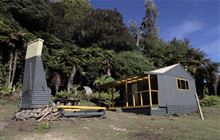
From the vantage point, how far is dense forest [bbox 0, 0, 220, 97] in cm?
2181

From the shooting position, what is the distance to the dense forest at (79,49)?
71.6ft

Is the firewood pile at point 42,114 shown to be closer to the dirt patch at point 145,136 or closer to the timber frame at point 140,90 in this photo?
the dirt patch at point 145,136

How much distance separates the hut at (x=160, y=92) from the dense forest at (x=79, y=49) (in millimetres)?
6669

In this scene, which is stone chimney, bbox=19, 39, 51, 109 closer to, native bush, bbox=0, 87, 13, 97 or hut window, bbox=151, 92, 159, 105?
native bush, bbox=0, 87, 13, 97

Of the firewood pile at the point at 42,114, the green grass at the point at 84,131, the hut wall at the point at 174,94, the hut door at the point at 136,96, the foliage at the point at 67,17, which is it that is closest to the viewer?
the green grass at the point at 84,131

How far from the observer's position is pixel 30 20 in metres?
28.5

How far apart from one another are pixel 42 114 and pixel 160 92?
350 inches

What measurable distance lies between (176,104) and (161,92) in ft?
5.31

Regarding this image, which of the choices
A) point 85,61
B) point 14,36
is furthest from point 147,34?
point 14,36

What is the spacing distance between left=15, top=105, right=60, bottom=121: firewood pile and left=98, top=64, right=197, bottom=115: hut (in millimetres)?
7228

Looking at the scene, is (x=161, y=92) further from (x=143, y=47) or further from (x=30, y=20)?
(x=143, y=47)

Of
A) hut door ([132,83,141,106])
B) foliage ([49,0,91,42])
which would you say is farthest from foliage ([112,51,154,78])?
hut door ([132,83,141,106])

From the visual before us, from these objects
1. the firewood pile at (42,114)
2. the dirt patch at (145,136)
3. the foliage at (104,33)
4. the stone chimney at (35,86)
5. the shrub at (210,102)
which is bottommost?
the dirt patch at (145,136)

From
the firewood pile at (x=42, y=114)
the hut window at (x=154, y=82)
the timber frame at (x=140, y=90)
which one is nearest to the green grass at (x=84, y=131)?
the firewood pile at (x=42, y=114)
